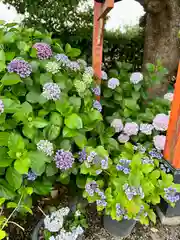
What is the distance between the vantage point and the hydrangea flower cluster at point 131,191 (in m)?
1.24

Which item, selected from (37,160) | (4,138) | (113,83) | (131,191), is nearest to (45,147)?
(37,160)

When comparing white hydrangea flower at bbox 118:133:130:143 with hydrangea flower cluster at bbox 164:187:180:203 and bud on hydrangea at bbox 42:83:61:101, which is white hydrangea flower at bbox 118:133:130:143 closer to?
hydrangea flower cluster at bbox 164:187:180:203

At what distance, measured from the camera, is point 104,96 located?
5.95 ft

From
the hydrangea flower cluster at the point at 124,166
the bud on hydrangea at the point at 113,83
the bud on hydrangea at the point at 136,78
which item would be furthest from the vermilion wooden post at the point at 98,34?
the hydrangea flower cluster at the point at 124,166

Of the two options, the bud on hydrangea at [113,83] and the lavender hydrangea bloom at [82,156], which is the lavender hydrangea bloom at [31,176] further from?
the bud on hydrangea at [113,83]

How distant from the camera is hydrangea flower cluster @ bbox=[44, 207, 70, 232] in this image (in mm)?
1277

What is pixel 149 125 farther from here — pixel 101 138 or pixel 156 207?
pixel 156 207

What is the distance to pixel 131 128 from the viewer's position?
1.62 m

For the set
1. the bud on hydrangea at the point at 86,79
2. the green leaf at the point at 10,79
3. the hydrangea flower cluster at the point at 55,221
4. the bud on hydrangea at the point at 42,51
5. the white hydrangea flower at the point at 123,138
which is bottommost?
the hydrangea flower cluster at the point at 55,221

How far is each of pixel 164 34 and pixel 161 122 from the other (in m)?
1.04

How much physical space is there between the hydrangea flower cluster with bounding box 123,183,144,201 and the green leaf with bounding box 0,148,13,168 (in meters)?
0.47

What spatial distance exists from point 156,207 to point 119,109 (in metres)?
0.59

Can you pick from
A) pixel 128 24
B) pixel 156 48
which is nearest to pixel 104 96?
pixel 156 48

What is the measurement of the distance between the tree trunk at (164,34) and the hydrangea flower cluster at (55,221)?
1.31 meters
